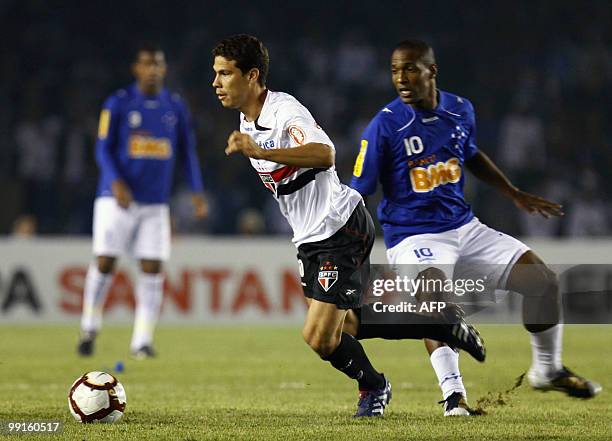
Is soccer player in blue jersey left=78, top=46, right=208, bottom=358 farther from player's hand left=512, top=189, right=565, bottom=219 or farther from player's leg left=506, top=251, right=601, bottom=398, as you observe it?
player's leg left=506, top=251, right=601, bottom=398

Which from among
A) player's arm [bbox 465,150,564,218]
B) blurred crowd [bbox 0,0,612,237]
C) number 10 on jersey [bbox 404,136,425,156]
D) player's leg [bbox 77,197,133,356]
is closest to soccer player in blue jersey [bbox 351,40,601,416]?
number 10 on jersey [bbox 404,136,425,156]

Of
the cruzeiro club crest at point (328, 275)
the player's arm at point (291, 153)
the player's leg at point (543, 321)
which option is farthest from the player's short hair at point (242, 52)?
the player's leg at point (543, 321)

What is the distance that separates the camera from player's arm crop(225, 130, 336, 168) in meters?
5.00

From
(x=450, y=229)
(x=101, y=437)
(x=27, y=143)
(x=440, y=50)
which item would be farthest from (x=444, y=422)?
(x=440, y=50)

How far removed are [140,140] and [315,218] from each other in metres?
5.04

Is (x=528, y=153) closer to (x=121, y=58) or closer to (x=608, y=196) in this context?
(x=608, y=196)

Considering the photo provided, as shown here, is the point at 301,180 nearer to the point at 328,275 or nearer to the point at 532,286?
the point at 328,275

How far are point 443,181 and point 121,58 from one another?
13.6m

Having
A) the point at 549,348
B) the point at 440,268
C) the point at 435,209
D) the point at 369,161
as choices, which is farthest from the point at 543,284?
the point at 369,161

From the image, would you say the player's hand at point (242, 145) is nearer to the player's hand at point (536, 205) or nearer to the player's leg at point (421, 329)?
the player's leg at point (421, 329)

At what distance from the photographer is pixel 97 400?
213 inches

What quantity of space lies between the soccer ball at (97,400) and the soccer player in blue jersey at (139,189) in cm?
444

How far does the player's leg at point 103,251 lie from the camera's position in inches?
397

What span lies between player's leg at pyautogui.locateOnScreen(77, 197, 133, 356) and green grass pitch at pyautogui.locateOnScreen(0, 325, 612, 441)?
304 millimetres
